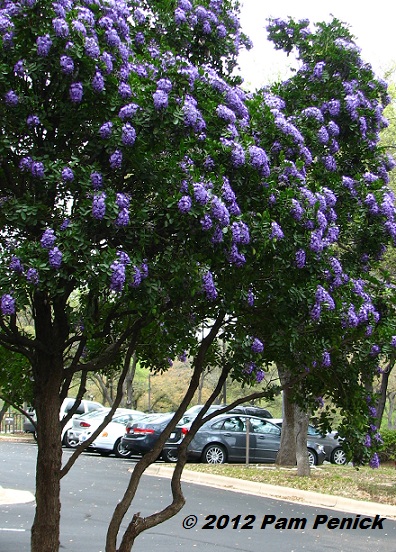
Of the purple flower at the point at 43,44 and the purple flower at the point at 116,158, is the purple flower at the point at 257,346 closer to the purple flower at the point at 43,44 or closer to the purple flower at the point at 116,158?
→ the purple flower at the point at 116,158

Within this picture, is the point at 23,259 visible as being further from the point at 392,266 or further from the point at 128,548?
the point at 392,266

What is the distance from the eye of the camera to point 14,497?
1274 cm

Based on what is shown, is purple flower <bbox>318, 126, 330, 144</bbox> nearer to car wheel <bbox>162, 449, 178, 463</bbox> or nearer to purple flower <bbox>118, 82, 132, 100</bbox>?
purple flower <bbox>118, 82, 132, 100</bbox>

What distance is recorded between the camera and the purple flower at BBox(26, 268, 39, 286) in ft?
13.0

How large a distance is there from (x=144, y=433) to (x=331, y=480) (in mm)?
6195

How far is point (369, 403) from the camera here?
6.25m

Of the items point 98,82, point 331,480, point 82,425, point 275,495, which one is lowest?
point 275,495

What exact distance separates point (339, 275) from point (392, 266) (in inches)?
547

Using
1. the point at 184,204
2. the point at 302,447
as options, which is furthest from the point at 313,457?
the point at 184,204

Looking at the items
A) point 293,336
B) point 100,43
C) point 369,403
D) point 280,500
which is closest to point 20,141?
point 100,43

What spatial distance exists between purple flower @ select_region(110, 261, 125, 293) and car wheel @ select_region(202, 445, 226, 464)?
1634cm

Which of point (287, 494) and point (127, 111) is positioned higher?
point (127, 111)

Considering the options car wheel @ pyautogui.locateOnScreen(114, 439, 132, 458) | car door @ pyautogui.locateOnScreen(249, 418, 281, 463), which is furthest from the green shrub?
car wheel @ pyautogui.locateOnScreen(114, 439, 132, 458)

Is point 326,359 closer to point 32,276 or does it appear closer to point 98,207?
point 98,207
